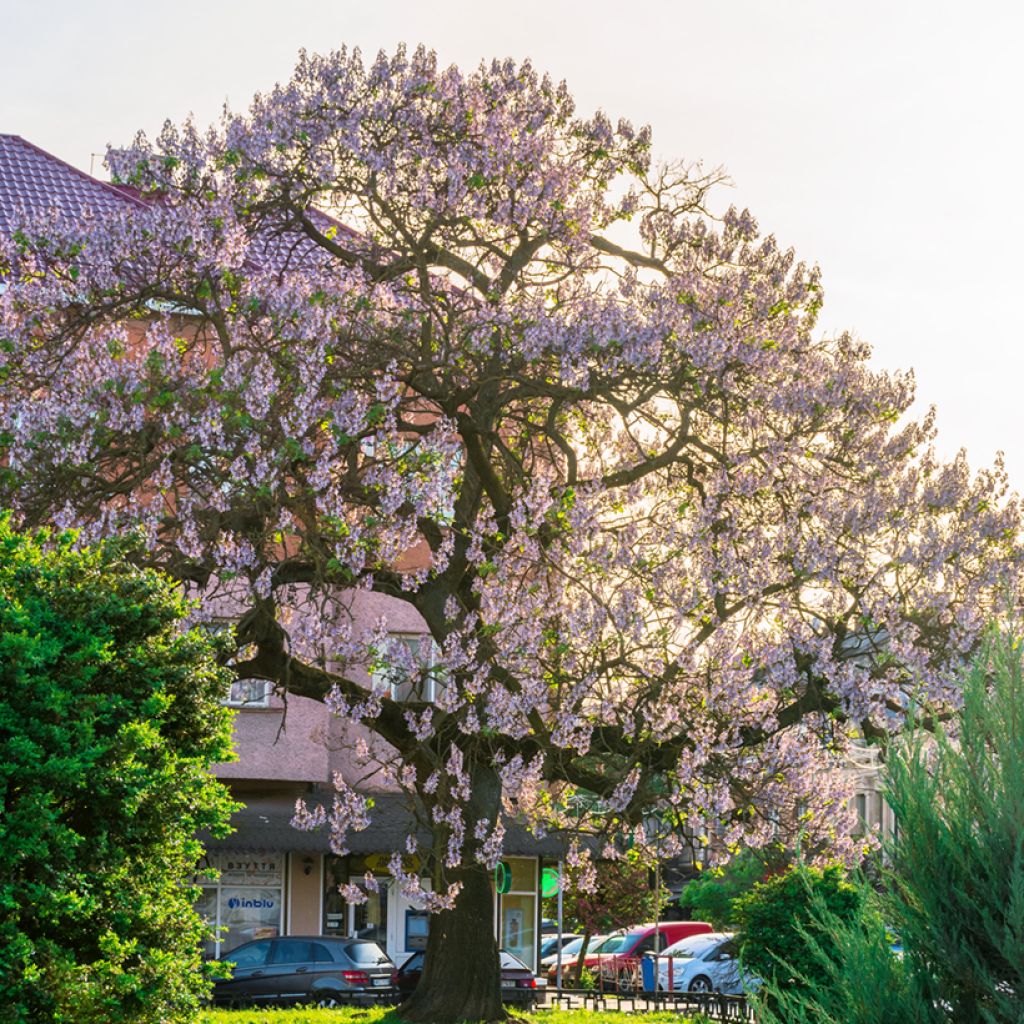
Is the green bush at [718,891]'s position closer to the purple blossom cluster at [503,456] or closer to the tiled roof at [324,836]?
the tiled roof at [324,836]

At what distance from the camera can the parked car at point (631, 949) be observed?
39.7 m

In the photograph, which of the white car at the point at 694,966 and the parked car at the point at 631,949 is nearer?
the white car at the point at 694,966

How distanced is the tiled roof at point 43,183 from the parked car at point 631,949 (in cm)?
2086

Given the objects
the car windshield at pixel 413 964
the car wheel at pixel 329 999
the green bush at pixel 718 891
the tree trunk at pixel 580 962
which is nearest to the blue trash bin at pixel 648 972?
the tree trunk at pixel 580 962

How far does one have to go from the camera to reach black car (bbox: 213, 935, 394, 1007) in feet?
86.8

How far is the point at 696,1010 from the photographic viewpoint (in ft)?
86.5

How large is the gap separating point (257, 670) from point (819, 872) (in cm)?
704

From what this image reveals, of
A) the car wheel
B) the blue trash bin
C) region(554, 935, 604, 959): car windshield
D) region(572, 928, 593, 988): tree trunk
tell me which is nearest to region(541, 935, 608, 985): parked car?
region(554, 935, 604, 959): car windshield

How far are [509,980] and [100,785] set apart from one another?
20.7 metres

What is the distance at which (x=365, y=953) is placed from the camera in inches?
1095

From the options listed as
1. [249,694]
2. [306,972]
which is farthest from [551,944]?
[306,972]

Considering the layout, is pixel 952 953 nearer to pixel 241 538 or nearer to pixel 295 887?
A: pixel 241 538

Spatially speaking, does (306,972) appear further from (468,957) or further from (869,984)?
(869,984)

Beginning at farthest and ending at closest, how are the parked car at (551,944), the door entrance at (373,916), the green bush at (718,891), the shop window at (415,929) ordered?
the green bush at (718,891), the parked car at (551,944), the shop window at (415,929), the door entrance at (373,916)
